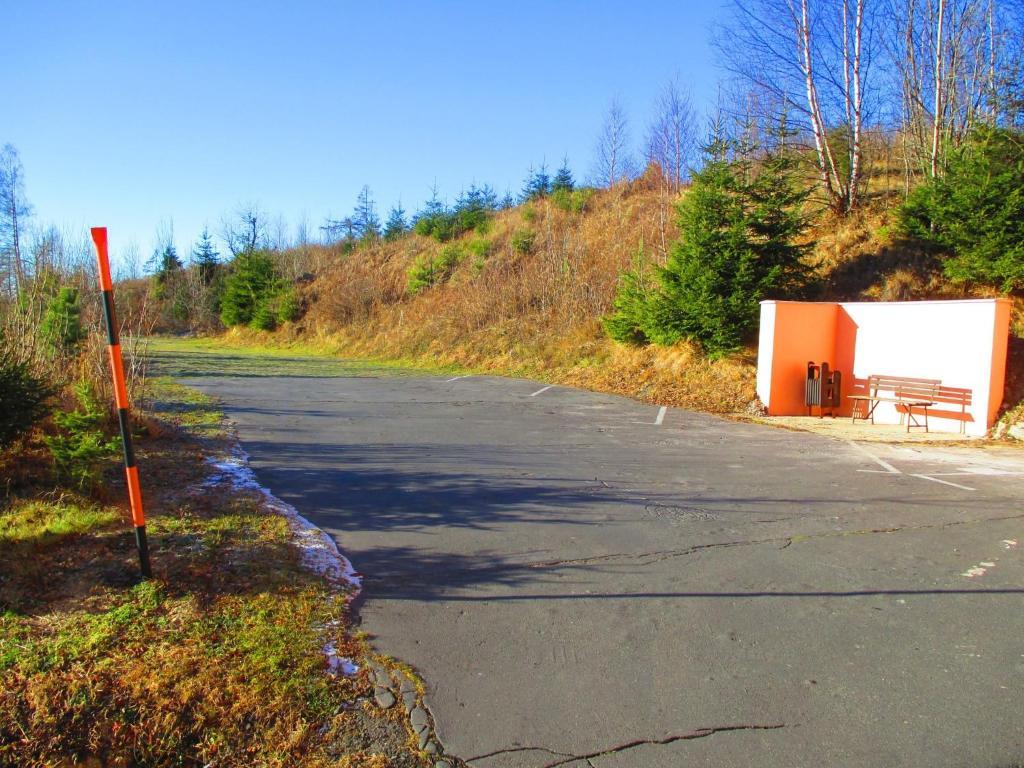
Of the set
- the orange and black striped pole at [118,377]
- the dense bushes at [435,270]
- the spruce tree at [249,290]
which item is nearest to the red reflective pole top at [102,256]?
the orange and black striped pole at [118,377]

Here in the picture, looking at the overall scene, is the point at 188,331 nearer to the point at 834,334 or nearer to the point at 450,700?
the point at 834,334

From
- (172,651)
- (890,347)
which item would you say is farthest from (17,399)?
(890,347)

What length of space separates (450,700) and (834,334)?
14.2 meters

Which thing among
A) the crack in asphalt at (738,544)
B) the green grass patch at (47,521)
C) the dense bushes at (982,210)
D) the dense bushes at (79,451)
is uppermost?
the dense bushes at (982,210)

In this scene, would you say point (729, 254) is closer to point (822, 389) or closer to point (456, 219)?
point (822, 389)

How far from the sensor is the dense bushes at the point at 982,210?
14.6 meters

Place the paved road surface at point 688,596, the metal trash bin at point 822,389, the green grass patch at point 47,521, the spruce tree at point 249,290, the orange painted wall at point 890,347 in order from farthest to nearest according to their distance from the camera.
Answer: the spruce tree at point 249,290 < the metal trash bin at point 822,389 < the orange painted wall at point 890,347 < the green grass patch at point 47,521 < the paved road surface at point 688,596

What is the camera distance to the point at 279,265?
157 feet

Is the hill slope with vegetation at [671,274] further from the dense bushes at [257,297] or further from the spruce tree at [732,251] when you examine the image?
the dense bushes at [257,297]

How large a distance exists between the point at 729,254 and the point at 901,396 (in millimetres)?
5617

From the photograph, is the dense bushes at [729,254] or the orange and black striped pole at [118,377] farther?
the dense bushes at [729,254]

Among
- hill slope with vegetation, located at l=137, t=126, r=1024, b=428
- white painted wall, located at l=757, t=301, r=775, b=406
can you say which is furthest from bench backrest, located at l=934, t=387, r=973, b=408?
white painted wall, located at l=757, t=301, r=775, b=406

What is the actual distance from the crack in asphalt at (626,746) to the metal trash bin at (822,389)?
12.5m

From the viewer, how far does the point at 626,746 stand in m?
3.14
